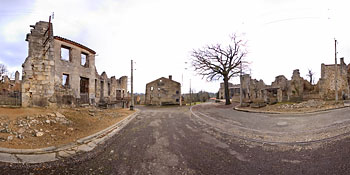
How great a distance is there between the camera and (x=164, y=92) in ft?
111

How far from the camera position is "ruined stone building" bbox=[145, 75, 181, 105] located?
33.4m

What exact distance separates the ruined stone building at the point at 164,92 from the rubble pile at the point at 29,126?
84.6 ft

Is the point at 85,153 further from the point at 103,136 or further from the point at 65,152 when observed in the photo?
the point at 103,136

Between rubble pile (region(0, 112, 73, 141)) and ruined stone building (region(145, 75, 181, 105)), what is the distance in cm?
2580

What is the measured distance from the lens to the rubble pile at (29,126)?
5.52 metres

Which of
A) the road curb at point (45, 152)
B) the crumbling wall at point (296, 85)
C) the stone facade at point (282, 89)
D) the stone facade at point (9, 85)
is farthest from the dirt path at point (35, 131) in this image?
the crumbling wall at point (296, 85)

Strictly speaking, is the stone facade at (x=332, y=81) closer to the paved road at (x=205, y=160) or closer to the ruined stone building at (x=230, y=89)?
the paved road at (x=205, y=160)

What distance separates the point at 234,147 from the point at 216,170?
186cm

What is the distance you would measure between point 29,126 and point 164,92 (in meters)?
27.7

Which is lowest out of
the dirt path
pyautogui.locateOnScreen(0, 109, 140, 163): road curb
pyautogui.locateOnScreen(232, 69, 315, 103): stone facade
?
pyautogui.locateOnScreen(0, 109, 140, 163): road curb

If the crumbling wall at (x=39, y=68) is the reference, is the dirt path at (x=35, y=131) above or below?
below

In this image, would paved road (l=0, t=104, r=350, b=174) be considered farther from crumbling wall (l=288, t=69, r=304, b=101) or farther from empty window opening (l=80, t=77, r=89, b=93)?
crumbling wall (l=288, t=69, r=304, b=101)

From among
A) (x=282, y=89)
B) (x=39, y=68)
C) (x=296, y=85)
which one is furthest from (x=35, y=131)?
(x=282, y=89)

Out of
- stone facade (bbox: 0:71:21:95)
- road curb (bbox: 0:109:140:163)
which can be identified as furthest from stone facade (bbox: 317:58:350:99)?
stone facade (bbox: 0:71:21:95)
